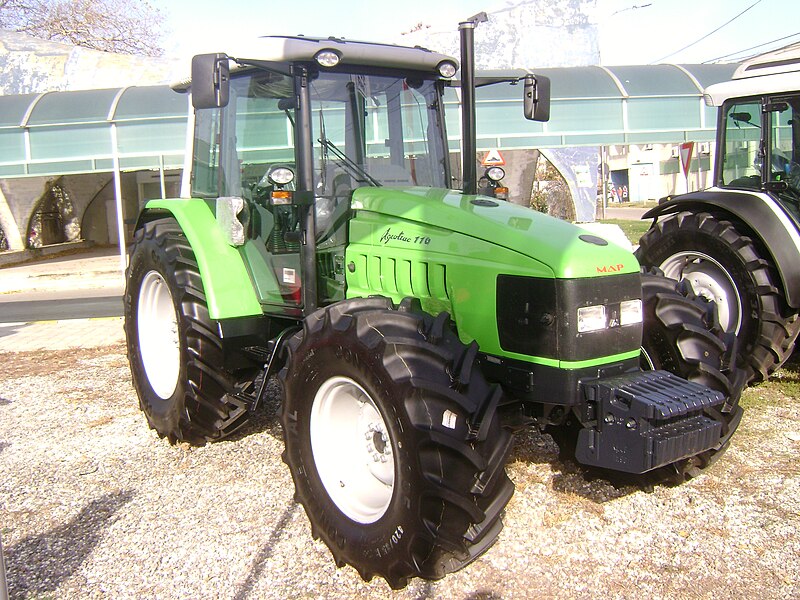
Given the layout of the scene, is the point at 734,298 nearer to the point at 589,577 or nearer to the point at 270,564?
the point at 589,577

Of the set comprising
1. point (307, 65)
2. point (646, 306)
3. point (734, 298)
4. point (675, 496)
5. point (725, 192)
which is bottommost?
point (675, 496)

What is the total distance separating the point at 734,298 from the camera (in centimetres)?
578

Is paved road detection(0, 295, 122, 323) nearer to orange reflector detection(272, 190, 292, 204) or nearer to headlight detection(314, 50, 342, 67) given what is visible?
orange reflector detection(272, 190, 292, 204)

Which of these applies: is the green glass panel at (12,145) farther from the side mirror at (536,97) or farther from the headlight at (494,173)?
the side mirror at (536,97)

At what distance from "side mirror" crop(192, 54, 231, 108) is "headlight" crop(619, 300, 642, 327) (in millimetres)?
2083

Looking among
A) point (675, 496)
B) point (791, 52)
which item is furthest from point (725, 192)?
point (675, 496)

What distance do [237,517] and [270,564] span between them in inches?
21.4

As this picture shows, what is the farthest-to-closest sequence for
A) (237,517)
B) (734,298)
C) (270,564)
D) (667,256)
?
(667,256), (734,298), (237,517), (270,564)

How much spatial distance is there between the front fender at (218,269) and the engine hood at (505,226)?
0.94m

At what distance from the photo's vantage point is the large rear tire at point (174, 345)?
439 cm

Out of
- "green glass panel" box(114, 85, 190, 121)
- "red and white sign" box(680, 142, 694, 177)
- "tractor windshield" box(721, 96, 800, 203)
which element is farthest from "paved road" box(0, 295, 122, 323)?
"red and white sign" box(680, 142, 694, 177)

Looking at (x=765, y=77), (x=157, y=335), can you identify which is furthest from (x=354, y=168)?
(x=765, y=77)

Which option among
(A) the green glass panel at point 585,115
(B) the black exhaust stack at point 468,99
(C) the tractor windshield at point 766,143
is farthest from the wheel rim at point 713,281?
(A) the green glass panel at point 585,115

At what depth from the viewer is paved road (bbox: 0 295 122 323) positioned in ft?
38.4
